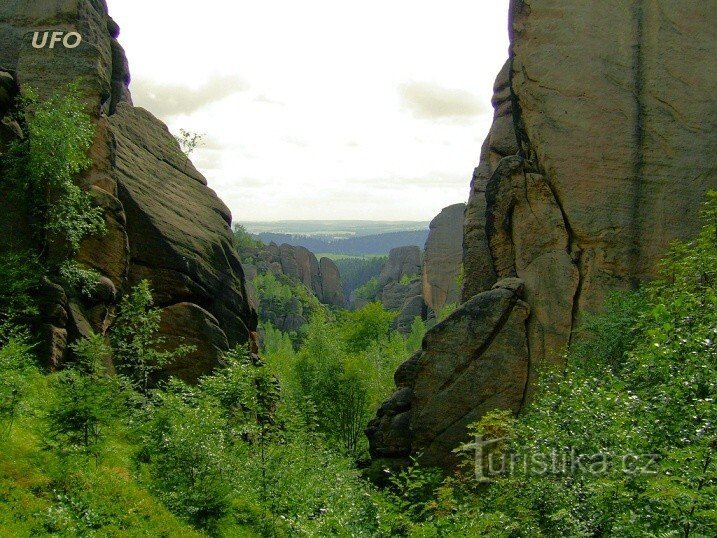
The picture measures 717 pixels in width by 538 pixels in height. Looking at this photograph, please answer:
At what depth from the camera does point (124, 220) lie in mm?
21500

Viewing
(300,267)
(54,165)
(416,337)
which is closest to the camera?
(54,165)

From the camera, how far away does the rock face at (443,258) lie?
230ft

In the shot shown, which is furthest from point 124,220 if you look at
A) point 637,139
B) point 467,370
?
point 637,139

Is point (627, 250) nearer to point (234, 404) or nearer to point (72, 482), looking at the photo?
point (234, 404)

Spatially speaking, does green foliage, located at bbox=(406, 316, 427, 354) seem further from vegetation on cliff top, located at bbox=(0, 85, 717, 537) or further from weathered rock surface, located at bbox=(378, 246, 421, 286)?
weathered rock surface, located at bbox=(378, 246, 421, 286)

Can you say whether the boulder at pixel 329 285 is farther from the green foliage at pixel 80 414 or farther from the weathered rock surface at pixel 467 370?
the green foliage at pixel 80 414

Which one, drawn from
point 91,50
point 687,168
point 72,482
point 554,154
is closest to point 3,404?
point 72,482

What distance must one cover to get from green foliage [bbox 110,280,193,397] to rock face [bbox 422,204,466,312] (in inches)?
1990

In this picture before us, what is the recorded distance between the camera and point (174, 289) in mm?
23094

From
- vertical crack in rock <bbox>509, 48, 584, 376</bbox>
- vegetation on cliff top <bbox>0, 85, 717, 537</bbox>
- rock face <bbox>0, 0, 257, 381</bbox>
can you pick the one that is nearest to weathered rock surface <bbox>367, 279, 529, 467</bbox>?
vertical crack in rock <bbox>509, 48, 584, 376</bbox>

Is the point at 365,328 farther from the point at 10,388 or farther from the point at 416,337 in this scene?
the point at 10,388

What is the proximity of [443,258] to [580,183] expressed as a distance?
49.0m

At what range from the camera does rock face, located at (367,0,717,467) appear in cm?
2186

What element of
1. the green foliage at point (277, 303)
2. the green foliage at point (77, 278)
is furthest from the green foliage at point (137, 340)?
the green foliage at point (277, 303)
